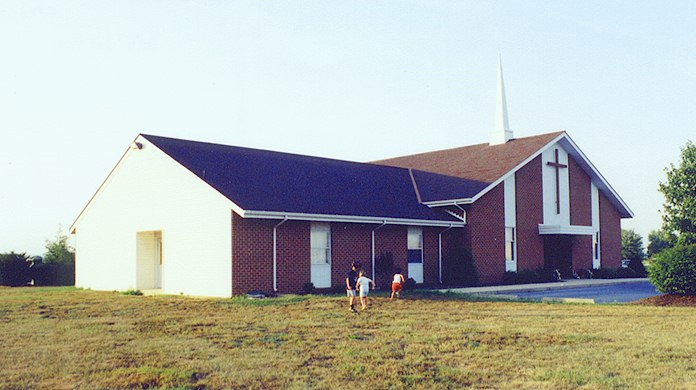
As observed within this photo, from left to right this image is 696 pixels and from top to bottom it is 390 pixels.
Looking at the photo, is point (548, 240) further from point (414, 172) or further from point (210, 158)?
point (210, 158)

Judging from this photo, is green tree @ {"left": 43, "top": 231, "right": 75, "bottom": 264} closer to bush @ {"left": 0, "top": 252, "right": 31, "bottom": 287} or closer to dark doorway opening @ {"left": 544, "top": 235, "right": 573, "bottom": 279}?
bush @ {"left": 0, "top": 252, "right": 31, "bottom": 287}

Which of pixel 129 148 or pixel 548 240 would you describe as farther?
pixel 548 240

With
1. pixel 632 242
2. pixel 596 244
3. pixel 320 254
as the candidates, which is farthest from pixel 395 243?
pixel 632 242

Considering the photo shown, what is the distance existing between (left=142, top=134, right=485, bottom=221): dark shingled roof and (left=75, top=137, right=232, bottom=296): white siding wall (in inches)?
26.6

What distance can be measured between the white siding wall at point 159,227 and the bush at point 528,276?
1305 cm

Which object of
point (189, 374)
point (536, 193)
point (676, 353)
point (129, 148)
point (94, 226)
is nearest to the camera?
point (189, 374)

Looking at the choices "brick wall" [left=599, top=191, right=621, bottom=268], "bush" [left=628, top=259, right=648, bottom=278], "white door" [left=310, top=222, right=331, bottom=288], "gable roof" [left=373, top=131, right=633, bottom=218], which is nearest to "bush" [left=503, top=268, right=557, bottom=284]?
"gable roof" [left=373, top=131, right=633, bottom=218]

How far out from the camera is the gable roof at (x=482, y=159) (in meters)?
30.3

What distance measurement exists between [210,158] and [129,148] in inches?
129

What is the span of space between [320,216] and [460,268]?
24.9 ft

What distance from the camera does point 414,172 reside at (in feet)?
107

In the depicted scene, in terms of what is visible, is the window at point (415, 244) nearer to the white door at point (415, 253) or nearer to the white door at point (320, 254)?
the white door at point (415, 253)

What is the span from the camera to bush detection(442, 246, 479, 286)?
27562 mm

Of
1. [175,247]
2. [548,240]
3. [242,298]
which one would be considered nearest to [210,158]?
[175,247]
